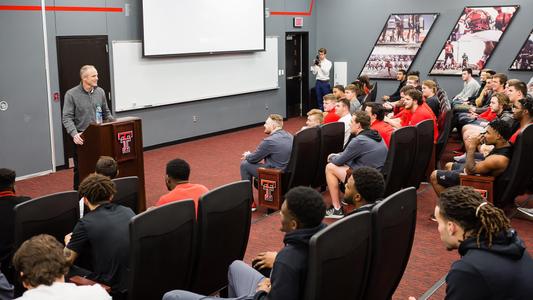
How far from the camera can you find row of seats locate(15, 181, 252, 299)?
3016 millimetres

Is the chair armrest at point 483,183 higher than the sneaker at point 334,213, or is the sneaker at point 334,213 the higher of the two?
the chair armrest at point 483,183

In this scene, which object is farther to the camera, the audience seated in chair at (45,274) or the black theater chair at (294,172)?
the black theater chair at (294,172)

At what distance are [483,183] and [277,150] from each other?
77.8 inches

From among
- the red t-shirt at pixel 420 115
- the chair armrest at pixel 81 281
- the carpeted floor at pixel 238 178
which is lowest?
the carpeted floor at pixel 238 178

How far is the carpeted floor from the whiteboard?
2.76 ft

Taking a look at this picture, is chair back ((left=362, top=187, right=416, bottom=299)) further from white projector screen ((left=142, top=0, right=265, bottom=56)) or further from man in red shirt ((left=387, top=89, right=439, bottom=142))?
white projector screen ((left=142, top=0, right=265, bottom=56))

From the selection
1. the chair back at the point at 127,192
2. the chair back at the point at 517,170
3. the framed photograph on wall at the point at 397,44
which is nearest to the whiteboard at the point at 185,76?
the framed photograph on wall at the point at 397,44

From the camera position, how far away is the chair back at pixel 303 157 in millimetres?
5805

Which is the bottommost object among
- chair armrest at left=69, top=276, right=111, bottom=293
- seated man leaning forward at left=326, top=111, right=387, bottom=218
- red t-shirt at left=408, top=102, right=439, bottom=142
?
chair armrest at left=69, top=276, right=111, bottom=293

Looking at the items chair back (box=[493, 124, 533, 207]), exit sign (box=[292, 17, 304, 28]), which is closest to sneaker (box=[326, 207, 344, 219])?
chair back (box=[493, 124, 533, 207])

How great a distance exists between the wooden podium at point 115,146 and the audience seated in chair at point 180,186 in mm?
1259

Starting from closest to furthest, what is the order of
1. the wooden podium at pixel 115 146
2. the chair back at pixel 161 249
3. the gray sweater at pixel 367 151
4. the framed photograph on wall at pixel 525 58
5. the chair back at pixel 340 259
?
the chair back at pixel 340 259
the chair back at pixel 161 249
the wooden podium at pixel 115 146
the gray sweater at pixel 367 151
the framed photograph on wall at pixel 525 58

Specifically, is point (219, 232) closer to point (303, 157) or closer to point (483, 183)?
point (303, 157)

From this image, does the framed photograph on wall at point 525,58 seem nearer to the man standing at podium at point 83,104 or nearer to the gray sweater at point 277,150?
the gray sweater at point 277,150
